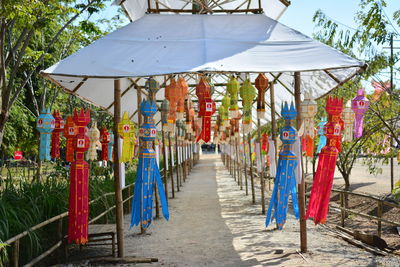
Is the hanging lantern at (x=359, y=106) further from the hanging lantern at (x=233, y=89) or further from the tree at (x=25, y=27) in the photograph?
the tree at (x=25, y=27)

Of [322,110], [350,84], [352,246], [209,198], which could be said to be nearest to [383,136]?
[350,84]

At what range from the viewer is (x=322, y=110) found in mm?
10469

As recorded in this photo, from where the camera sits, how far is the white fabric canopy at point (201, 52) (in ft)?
14.3

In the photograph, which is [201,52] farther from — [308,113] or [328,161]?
[328,161]

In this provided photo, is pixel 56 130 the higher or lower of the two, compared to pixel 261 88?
lower

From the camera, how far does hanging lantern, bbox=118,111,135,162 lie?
5406mm

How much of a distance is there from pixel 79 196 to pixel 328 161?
3.07m

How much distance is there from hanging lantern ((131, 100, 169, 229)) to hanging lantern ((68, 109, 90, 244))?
77cm

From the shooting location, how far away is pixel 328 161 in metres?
5.19

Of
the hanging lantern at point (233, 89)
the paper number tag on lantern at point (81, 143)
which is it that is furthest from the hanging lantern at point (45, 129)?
the hanging lantern at point (233, 89)

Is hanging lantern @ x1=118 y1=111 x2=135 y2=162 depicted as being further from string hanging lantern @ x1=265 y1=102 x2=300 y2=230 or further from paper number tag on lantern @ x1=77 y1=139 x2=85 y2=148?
string hanging lantern @ x1=265 y1=102 x2=300 y2=230

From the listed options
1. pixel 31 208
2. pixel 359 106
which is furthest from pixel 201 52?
pixel 31 208

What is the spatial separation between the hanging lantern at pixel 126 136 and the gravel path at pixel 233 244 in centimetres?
129

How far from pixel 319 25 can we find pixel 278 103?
301cm
